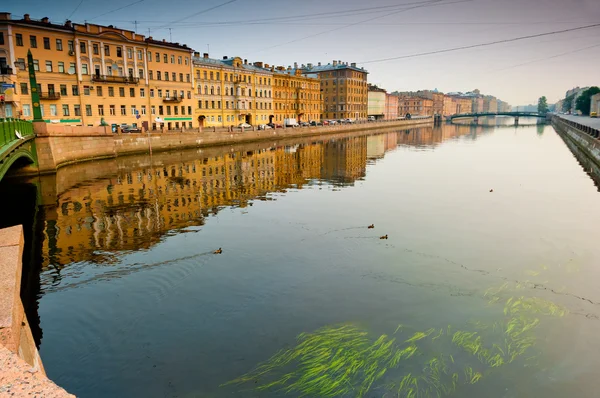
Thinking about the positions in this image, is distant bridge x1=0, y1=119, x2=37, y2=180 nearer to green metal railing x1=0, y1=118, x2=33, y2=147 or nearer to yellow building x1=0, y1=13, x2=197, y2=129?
green metal railing x1=0, y1=118, x2=33, y2=147

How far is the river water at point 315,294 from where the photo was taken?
847 centimetres

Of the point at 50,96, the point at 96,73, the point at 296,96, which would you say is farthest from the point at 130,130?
the point at 296,96

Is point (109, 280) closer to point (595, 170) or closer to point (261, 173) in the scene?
point (261, 173)

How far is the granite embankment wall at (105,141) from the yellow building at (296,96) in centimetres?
2321

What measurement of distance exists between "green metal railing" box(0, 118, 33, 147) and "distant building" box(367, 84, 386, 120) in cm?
13847

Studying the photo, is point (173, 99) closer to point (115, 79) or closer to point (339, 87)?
point (115, 79)

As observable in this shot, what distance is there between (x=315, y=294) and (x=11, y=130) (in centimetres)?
2210

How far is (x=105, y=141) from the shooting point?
46438mm

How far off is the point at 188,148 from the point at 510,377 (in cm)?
5497

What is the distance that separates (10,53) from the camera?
4906 cm

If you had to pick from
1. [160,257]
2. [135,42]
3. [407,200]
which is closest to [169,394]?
[160,257]

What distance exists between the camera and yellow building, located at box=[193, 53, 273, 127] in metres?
76.0

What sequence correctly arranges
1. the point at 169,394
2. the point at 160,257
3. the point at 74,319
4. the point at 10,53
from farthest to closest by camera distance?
the point at 10,53
the point at 160,257
the point at 74,319
the point at 169,394

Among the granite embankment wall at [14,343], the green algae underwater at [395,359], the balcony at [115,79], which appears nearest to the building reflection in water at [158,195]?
the granite embankment wall at [14,343]
